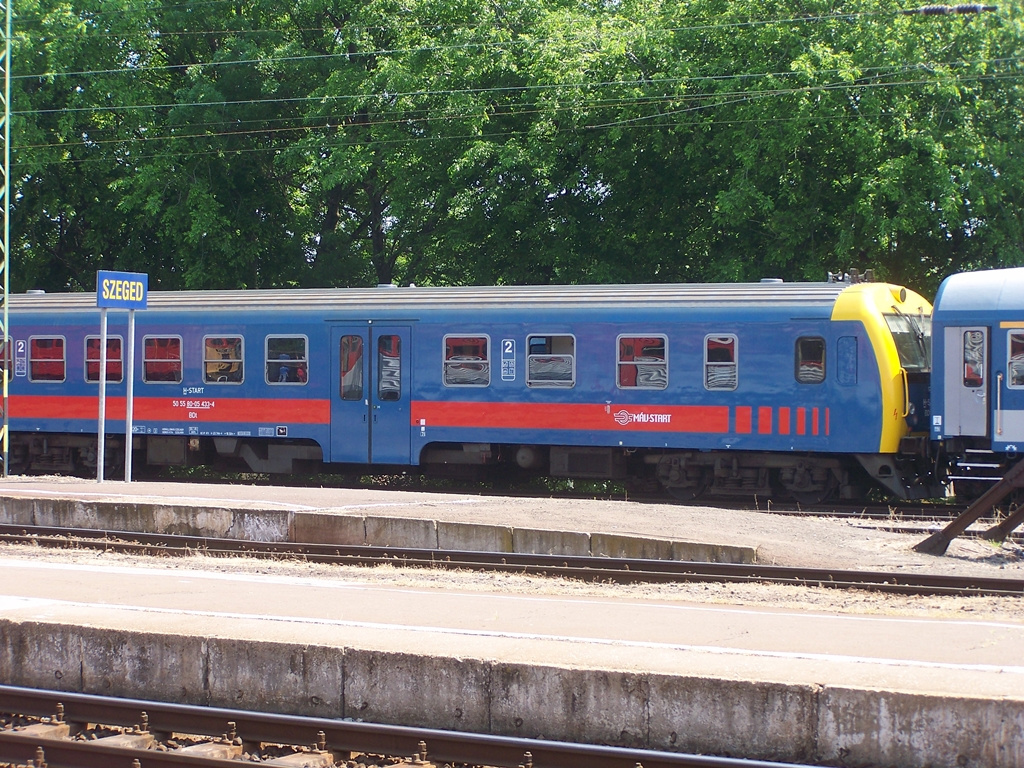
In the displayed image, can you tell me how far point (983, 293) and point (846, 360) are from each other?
2046mm

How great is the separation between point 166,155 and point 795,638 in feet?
80.8

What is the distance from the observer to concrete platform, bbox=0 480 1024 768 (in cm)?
602

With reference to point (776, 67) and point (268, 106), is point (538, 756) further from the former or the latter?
point (268, 106)

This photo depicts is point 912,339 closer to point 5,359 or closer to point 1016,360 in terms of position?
point 1016,360

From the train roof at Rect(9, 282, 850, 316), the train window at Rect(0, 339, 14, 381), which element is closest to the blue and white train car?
the train roof at Rect(9, 282, 850, 316)

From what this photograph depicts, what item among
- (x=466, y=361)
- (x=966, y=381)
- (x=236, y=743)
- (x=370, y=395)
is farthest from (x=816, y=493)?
(x=236, y=743)

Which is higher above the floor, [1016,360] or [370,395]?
[1016,360]

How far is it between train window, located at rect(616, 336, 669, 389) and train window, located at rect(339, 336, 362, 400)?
4.44 metres

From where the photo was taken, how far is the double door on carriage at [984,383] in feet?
49.4

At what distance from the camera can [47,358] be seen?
20.6 metres

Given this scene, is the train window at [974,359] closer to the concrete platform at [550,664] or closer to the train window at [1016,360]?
the train window at [1016,360]

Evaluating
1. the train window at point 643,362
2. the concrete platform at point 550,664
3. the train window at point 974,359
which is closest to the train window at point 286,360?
the train window at point 643,362

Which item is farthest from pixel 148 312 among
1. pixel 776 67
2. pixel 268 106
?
pixel 776 67

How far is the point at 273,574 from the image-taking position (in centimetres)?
1155
